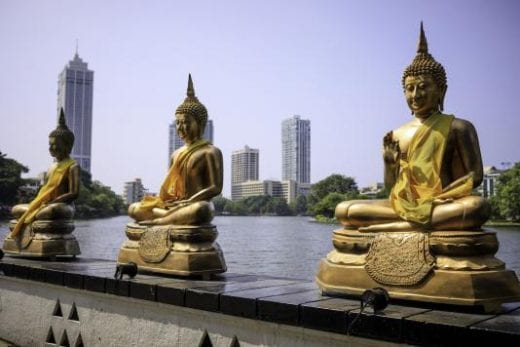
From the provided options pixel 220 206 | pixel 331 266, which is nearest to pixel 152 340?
pixel 331 266

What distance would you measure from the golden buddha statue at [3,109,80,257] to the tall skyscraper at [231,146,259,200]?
88477mm

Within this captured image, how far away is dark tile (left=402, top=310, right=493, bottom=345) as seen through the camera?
10.2ft

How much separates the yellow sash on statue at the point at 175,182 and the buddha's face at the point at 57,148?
2323 mm

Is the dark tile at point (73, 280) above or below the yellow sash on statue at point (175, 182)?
below

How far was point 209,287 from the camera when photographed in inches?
191

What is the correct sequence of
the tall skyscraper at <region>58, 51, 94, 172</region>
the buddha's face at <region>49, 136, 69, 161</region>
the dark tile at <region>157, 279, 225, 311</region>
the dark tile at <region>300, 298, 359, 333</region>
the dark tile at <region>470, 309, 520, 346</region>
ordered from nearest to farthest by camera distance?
the dark tile at <region>470, 309, 520, 346</region>
the dark tile at <region>300, 298, 359, 333</region>
the dark tile at <region>157, 279, 225, 311</region>
the buddha's face at <region>49, 136, 69, 161</region>
the tall skyscraper at <region>58, 51, 94, 172</region>

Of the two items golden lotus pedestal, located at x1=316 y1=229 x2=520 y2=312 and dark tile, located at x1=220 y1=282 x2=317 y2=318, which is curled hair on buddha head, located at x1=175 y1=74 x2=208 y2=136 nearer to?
dark tile, located at x1=220 y1=282 x2=317 y2=318

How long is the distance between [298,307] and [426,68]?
6.93 feet

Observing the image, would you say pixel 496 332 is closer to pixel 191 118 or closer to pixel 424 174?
pixel 424 174

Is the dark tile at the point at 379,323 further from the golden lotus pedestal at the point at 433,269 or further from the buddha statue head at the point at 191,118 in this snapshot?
the buddha statue head at the point at 191,118

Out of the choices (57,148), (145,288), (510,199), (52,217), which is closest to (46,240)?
(52,217)

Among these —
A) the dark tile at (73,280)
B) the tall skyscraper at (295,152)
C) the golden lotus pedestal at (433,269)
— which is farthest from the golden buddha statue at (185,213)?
the tall skyscraper at (295,152)

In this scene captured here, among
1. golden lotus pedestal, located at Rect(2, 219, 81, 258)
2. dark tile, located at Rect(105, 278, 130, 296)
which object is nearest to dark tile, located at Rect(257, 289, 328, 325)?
dark tile, located at Rect(105, 278, 130, 296)

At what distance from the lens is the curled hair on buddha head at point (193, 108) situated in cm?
625
